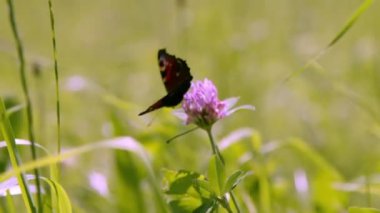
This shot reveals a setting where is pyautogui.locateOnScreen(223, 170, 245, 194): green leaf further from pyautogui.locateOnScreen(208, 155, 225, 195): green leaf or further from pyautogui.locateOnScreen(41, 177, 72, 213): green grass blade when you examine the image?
pyautogui.locateOnScreen(41, 177, 72, 213): green grass blade

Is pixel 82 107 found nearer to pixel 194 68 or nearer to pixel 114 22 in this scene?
pixel 194 68

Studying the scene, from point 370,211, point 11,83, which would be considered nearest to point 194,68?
point 11,83

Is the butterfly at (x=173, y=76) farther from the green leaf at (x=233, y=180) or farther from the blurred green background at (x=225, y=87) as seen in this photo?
the blurred green background at (x=225, y=87)

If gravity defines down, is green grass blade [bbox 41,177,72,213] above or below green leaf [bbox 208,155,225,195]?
above

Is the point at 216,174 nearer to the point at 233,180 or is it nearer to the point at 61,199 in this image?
the point at 233,180

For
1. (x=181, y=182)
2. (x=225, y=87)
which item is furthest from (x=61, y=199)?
(x=225, y=87)

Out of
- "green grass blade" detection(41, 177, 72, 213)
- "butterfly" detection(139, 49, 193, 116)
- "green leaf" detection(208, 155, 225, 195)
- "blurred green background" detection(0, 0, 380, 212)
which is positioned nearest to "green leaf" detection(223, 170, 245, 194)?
"green leaf" detection(208, 155, 225, 195)

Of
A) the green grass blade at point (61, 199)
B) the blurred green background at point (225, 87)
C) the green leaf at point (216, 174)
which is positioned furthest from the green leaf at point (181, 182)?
the blurred green background at point (225, 87)
